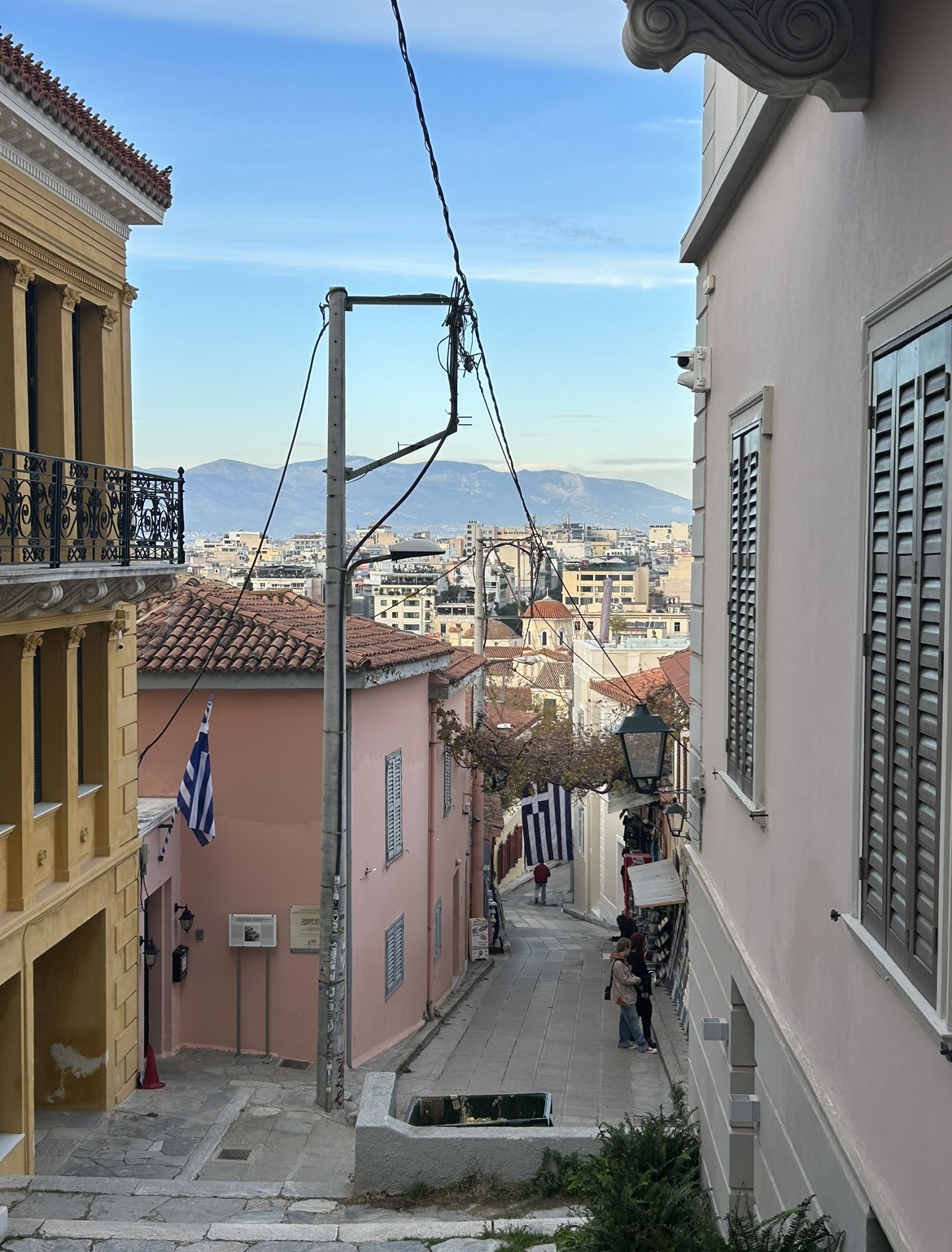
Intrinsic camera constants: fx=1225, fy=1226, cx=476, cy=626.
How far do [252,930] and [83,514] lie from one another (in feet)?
24.3

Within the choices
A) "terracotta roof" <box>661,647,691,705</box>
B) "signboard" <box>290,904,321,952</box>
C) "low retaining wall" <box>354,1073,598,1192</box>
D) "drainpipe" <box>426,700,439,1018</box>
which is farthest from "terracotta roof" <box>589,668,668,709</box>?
"low retaining wall" <box>354,1073,598,1192</box>

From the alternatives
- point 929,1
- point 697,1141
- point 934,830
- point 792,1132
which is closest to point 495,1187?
point 697,1141

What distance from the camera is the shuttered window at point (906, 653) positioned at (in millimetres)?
3734

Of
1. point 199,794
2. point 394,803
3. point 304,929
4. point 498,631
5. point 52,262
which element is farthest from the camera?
point 498,631

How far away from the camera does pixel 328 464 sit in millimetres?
13164

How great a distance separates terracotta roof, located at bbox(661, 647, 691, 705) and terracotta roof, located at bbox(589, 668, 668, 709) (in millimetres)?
285

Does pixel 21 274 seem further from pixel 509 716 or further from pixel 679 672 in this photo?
pixel 509 716

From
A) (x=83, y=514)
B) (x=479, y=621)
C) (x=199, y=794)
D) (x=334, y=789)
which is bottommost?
(x=199, y=794)

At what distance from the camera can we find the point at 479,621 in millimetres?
31781

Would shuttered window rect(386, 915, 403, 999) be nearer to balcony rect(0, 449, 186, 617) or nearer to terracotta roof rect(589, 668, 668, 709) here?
terracotta roof rect(589, 668, 668, 709)

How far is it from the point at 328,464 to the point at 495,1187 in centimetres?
728

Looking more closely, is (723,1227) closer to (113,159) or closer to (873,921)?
(873,921)

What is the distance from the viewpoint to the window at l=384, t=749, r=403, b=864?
19344 mm

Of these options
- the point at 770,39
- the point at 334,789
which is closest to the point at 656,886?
the point at 334,789
